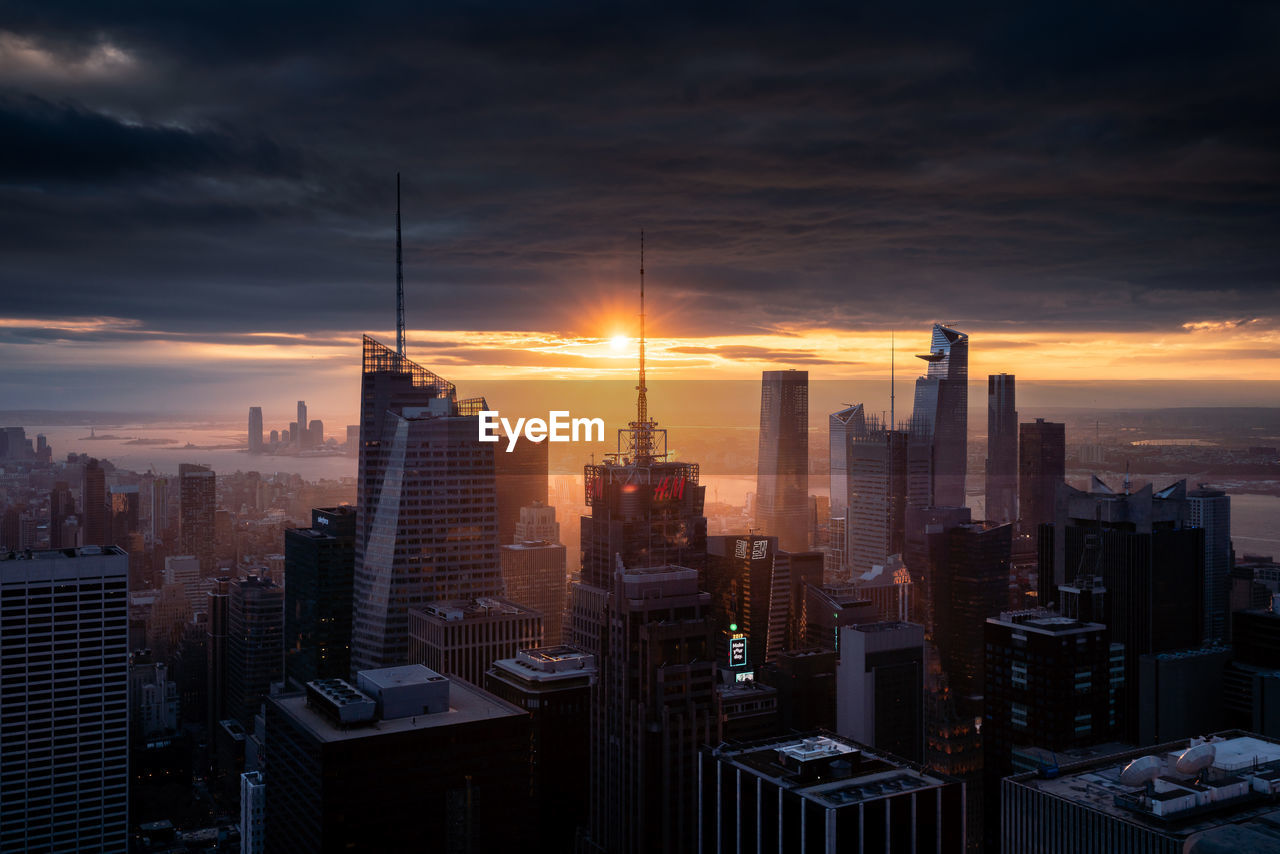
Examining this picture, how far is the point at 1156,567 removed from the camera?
5197 cm

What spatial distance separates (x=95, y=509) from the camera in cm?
7494

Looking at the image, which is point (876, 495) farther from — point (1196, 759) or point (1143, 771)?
point (1196, 759)

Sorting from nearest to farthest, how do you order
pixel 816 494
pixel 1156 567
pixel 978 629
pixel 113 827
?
1. pixel 113 827
2. pixel 1156 567
3. pixel 978 629
4. pixel 816 494

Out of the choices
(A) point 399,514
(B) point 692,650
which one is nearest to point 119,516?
(A) point 399,514

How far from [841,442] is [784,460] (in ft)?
17.8

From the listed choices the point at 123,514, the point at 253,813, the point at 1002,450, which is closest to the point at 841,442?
the point at 1002,450

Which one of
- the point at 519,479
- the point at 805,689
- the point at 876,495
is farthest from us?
the point at 876,495

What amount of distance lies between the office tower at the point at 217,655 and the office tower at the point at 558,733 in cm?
3251

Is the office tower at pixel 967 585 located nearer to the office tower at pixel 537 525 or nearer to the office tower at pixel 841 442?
the office tower at pixel 841 442

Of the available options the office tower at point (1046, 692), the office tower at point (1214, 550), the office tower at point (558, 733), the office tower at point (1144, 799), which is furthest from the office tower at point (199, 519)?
the office tower at point (1144, 799)

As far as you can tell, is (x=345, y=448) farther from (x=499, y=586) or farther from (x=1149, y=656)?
(x=1149, y=656)

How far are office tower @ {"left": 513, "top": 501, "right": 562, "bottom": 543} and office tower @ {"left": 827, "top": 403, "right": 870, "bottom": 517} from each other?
2835 centimetres

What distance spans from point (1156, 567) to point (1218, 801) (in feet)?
104

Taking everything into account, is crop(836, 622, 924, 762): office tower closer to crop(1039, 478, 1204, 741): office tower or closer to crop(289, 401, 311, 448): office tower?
crop(1039, 478, 1204, 741): office tower
